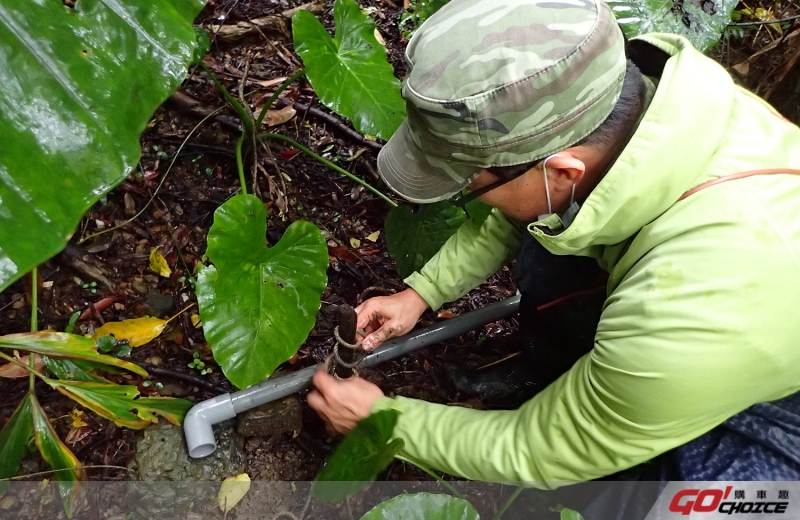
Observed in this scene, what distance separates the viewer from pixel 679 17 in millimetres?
1388

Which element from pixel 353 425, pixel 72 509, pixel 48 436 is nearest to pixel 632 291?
pixel 353 425

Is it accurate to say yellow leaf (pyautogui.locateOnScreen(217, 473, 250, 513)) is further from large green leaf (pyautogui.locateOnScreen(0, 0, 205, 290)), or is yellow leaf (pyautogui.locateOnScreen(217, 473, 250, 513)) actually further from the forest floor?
large green leaf (pyautogui.locateOnScreen(0, 0, 205, 290))

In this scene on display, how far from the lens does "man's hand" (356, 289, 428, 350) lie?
1.29 metres

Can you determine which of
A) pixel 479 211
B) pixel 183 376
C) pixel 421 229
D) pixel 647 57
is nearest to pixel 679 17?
pixel 647 57

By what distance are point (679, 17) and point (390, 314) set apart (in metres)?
1.03

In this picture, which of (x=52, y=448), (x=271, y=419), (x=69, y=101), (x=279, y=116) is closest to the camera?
(x=69, y=101)

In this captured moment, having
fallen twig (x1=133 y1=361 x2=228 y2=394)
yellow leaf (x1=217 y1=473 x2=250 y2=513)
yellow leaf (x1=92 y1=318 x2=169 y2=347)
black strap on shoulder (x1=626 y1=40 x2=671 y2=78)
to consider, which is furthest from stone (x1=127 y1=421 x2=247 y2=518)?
black strap on shoulder (x1=626 y1=40 x2=671 y2=78)

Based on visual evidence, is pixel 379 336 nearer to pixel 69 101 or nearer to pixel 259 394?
pixel 259 394

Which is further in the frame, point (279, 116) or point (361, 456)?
point (279, 116)

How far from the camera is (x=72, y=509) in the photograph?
124 centimetres

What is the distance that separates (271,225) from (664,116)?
1.19 metres

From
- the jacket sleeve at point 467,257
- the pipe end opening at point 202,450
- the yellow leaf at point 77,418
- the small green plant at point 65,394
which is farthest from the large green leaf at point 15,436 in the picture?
the jacket sleeve at point 467,257

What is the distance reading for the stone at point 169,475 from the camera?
128 cm

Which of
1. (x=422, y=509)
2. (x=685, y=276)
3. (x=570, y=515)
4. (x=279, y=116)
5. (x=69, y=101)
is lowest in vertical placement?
(x=570, y=515)
